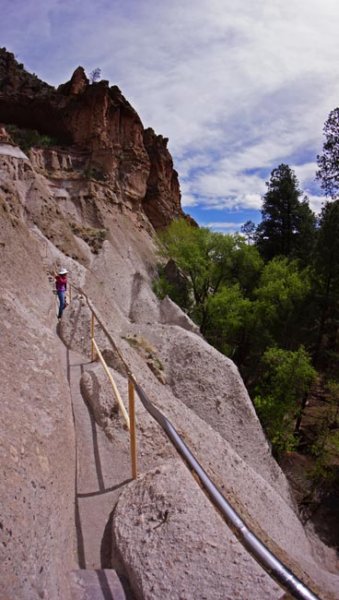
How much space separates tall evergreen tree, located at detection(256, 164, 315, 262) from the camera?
38.7 metres

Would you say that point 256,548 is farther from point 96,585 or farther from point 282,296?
point 282,296

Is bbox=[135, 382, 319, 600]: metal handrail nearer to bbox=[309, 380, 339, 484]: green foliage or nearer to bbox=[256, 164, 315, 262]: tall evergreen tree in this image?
bbox=[309, 380, 339, 484]: green foliage

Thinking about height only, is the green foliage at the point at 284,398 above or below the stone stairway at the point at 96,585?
below

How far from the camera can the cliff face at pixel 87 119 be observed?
45.0 metres

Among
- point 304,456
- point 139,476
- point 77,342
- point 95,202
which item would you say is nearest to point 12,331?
point 77,342

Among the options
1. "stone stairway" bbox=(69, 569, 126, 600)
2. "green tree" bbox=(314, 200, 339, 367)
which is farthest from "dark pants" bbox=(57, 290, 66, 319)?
"green tree" bbox=(314, 200, 339, 367)

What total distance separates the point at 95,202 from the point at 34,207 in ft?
42.0

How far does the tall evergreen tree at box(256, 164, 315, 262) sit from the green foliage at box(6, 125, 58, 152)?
25.8m

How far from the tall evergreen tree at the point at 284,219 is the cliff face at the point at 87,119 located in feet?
58.9

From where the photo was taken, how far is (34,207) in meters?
29.2

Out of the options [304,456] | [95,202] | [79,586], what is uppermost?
[95,202]

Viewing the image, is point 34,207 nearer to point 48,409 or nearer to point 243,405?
point 243,405

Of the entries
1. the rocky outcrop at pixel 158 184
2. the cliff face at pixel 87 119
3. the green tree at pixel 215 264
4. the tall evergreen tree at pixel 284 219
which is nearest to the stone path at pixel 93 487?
the green tree at pixel 215 264

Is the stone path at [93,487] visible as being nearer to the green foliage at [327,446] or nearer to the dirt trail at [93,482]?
the dirt trail at [93,482]
